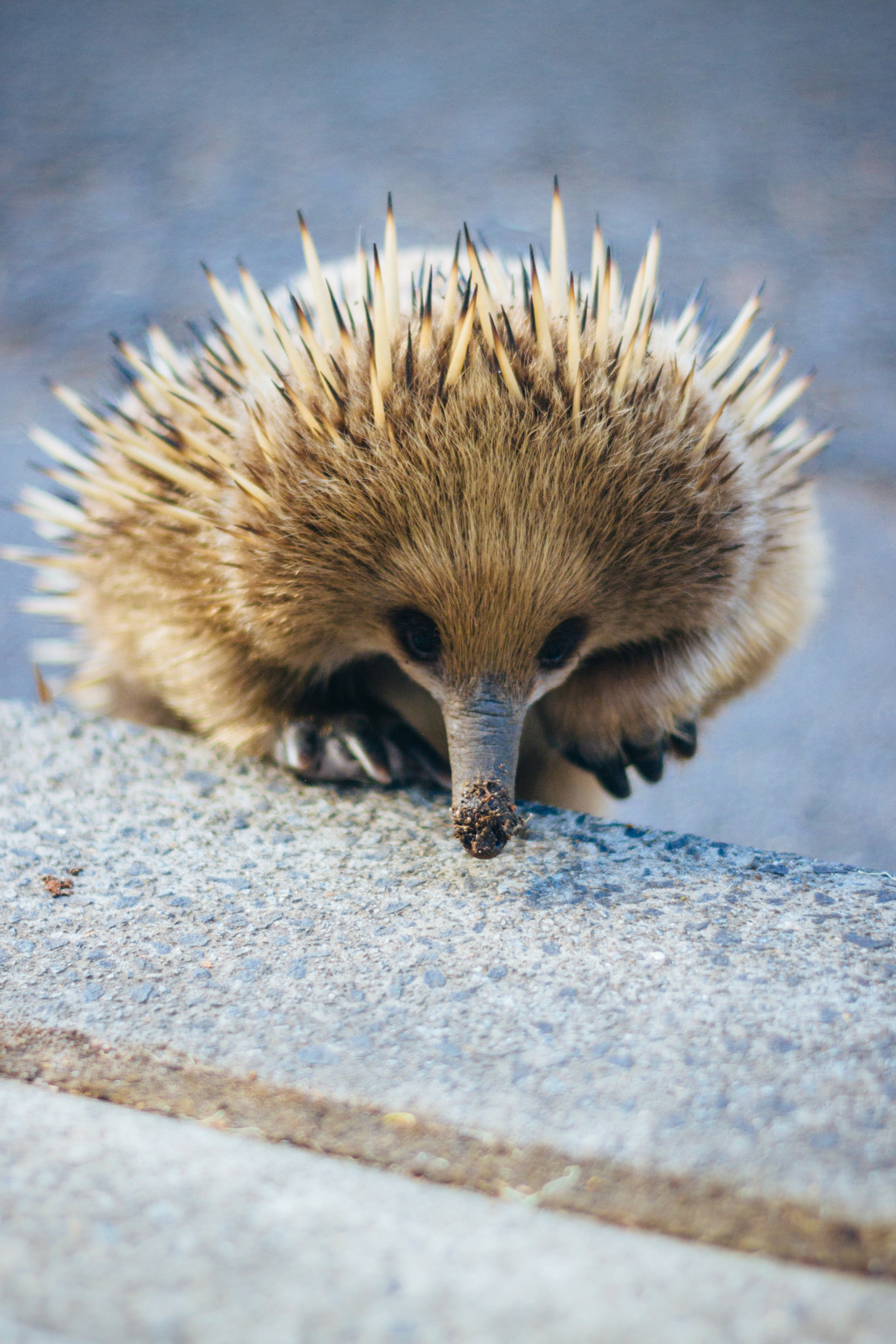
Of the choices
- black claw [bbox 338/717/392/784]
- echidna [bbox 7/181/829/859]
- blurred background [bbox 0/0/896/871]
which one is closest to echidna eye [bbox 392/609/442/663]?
echidna [bbox 7/181/829/859]

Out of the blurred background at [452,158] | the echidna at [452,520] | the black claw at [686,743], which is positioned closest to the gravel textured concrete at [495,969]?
the echidna at [452,520]

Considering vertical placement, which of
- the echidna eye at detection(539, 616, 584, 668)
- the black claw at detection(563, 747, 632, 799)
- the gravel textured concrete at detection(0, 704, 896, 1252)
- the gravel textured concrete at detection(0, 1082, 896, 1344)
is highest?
the echidna eye at detection(539, 616, 584, 668)

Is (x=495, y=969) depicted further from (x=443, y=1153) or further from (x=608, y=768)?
(x=608, y=768)

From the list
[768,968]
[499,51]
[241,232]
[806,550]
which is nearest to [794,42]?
[499,51]

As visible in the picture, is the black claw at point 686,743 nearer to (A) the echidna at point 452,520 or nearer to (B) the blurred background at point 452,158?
(A) the echidna at point 452,520

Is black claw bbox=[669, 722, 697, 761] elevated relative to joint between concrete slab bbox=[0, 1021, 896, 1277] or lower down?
elevated

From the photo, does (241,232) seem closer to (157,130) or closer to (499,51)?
(157,130)

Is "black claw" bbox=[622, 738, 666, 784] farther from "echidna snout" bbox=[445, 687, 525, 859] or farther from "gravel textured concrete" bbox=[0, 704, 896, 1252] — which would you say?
"echidna snout" bbox=[445, 687, 525, 859]
